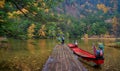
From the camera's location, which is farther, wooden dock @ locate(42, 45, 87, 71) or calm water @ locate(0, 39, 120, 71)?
calm water @ locate(0, 39, 120, 71)

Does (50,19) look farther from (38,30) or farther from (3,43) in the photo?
(38,30)

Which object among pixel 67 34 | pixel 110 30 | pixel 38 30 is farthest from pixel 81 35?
pixel 38 30

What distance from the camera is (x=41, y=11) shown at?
59.3ft

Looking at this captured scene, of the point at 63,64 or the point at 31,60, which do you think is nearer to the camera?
the point at 63,64

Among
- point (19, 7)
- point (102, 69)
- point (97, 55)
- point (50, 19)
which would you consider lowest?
point (102, 69)

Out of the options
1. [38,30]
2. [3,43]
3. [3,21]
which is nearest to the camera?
[3,21]

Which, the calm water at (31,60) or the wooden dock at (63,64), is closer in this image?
the wooden dock at (63,64)

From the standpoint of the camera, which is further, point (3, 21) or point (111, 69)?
point (111, 69)

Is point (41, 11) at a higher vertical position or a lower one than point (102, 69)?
higher

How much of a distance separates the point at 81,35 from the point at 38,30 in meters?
49.3

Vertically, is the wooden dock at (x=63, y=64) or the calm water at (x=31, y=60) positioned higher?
the wooden dock at (x=63, y=64)

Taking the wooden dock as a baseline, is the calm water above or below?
below

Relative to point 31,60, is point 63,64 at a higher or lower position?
higher

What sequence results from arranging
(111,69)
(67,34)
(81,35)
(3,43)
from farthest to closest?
(81,35) → (67,34) → (3,43) → (111,69)
